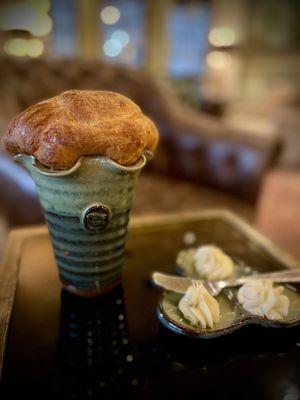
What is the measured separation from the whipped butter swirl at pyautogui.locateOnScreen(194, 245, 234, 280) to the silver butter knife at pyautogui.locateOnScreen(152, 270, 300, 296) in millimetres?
32

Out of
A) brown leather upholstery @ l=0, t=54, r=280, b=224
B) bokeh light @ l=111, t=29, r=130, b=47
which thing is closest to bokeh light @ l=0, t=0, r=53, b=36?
bokeh light @ l=111, t=29, r=130, b=47

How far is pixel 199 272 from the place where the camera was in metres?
0.82

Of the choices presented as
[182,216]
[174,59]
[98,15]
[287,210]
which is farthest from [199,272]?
[174,59]

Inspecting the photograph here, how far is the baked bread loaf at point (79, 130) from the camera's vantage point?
609mm

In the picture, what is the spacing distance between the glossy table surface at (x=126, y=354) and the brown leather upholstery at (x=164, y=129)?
0.67 meters

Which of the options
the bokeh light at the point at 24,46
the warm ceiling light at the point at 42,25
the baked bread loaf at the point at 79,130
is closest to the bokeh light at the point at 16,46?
the bokeh light at the point at 24,46

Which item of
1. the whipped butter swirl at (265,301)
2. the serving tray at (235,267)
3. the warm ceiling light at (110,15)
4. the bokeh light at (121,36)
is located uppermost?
the warm ceiling light at (110,15)

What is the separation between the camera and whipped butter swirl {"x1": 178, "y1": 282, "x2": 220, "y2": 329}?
2.06 feet

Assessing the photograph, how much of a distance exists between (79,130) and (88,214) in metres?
0.14

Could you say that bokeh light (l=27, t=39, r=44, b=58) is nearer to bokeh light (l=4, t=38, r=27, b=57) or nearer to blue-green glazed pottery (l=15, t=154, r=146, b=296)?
bokeh light (l=4, t=38, r=27, b=57)

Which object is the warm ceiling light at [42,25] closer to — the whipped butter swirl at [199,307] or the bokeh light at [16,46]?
the bokeh light at [16,46]

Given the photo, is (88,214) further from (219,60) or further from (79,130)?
(219,60)

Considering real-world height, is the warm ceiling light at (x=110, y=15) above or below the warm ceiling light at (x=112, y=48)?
above

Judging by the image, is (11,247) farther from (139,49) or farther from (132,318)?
(139,49)
